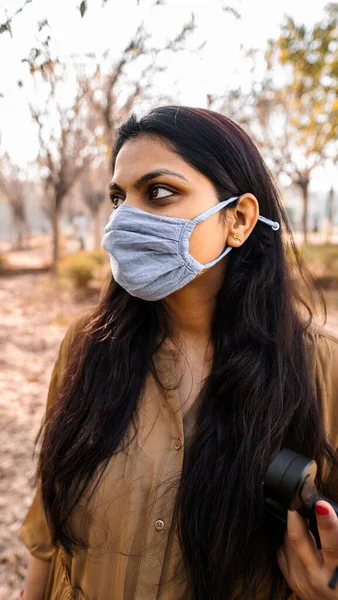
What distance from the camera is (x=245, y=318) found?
1.42 metres

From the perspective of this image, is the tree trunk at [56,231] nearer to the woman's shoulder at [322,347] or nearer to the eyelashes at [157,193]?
the eyelashes at [157,193]

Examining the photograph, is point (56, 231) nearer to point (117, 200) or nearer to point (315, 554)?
point (117, 200)

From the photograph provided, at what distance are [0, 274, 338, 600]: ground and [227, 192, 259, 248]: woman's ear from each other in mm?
2329

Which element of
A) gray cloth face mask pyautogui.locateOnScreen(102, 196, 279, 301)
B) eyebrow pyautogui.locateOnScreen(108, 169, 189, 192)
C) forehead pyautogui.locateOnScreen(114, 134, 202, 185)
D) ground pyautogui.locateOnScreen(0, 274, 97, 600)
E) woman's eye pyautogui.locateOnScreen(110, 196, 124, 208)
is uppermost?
forehead pyautogui.locateOnScreen(114, 134, 202, 185)

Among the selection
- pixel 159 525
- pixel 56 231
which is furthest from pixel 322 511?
pixel 56 231

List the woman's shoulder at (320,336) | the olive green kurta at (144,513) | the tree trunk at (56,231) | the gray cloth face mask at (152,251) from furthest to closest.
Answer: the tree trunk at (56,231) → the woman's shoulder at (320,336) → the gray cloth face mask at (152,251) → the olive green kurta at (144,513)

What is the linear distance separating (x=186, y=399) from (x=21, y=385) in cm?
419

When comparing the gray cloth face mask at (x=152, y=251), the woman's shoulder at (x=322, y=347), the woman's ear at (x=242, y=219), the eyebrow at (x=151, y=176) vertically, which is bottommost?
the woman's shoulder at (x=322, y=347)

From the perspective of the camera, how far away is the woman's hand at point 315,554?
886 millimetres

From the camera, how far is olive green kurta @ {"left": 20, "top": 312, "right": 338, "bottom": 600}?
1186 mm

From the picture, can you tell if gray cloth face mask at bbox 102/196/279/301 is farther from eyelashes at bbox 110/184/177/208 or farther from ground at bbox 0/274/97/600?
ground at bbox 0/274/97/600

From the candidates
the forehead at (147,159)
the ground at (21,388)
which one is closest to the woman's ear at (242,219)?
the forehead at (147,159)

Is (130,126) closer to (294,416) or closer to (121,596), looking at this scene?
(294,416)

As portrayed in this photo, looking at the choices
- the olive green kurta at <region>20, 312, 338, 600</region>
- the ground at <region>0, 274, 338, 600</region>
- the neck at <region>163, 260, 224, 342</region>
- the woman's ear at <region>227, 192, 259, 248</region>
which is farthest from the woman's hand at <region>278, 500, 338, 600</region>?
the ground at <region>0, 274, 338, 600</region>
